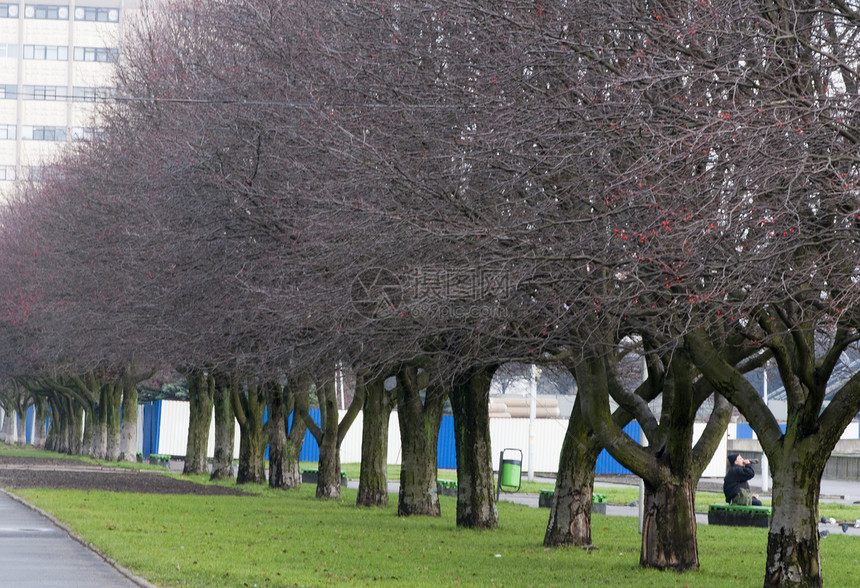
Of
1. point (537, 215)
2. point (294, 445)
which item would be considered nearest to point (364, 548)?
point (537, 215)

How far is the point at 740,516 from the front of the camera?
24828 millimetres

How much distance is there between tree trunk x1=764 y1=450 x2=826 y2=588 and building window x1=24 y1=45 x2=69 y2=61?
125 m

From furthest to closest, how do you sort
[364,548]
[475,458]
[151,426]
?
[151,426] < [475,458] < [364,548]

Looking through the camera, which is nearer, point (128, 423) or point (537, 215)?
point (537, 215)

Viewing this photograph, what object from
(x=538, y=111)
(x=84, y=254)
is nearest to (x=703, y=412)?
(x=84, y=254)

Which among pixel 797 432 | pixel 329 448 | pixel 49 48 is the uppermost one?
pixel 49 48

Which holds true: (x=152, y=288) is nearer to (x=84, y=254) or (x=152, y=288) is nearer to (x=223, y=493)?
(x=84, y=254)

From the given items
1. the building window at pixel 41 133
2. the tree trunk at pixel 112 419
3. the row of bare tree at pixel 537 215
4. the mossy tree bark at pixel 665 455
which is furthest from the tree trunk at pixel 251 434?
the building window at pixel 41 133

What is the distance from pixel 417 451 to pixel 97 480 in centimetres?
1418

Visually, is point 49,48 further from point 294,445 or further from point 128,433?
point 294,445

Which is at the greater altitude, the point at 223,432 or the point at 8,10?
the point at 8,10

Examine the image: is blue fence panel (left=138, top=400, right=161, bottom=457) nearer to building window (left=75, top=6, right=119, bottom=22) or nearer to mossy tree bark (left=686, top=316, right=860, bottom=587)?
mossy tree bark (left=686, top=316, right=860, bottom=587)

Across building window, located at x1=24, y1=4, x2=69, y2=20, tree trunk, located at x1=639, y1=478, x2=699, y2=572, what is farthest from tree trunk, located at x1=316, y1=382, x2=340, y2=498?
building window, located at x1=24, y1=4, x2=69, y2=20

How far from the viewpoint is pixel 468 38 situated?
45.2ft
